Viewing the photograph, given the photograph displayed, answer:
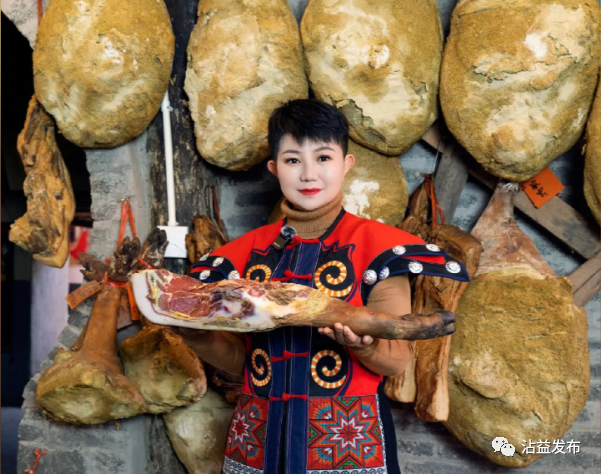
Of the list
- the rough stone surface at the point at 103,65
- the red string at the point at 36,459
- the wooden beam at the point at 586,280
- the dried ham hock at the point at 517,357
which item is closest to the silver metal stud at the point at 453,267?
the dried ham hock at the point at 517,357

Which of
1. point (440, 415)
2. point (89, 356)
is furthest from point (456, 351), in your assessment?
point (89, 356)

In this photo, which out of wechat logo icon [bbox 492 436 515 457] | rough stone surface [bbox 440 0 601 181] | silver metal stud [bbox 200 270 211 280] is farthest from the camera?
wechat logo icon [bbox 492 436 515 457]

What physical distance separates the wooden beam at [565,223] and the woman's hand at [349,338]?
1.12 meters

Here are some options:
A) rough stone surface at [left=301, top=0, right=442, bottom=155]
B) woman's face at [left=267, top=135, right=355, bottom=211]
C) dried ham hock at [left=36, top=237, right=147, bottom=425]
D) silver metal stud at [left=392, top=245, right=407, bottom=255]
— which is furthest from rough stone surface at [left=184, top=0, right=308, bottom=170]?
silver metal stud at [left=392, top=245, right=407, bottom=255]

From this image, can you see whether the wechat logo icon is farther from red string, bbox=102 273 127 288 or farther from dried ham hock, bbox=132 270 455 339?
red string, bbox=102 273 127 288

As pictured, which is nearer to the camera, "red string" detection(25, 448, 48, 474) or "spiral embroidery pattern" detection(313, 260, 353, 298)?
"spiral embroidery pattern" detection(313, 260, 353, 298)

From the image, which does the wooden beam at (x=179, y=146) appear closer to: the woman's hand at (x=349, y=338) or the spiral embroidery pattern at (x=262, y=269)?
the spiral embroidery pattern at (x=262, y=269)

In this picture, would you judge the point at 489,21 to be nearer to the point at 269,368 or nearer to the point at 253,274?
the point at 253,274

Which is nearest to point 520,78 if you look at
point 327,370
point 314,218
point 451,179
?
point 451,179

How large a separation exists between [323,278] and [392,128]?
2.71 feet

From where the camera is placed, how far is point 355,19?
2088mm

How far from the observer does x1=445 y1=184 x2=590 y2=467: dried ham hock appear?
1998mm

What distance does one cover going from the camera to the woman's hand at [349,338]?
4.40 ft

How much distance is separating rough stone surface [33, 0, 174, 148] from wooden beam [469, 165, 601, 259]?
49.7 inches
